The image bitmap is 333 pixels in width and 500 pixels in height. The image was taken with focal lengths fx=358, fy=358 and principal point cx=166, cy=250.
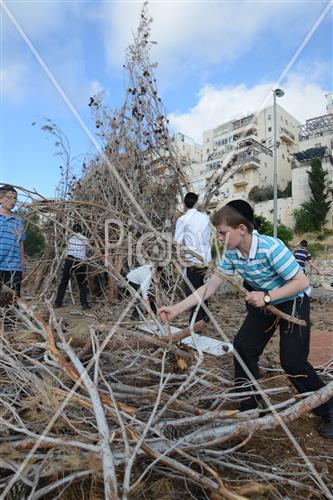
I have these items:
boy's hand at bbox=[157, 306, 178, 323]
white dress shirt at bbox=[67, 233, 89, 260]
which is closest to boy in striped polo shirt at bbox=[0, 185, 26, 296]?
white dress shirt at bbox=[67, 233, 89, 260]

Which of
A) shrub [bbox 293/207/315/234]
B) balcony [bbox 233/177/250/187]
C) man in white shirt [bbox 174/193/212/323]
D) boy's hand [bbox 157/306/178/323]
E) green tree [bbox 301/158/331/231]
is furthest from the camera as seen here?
balcony [bbox 233/177/250/187]

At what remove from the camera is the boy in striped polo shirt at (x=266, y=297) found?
196 centimetres

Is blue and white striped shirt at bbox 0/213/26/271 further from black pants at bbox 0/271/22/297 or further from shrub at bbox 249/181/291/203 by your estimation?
shrub at bbox 249/181/291/203

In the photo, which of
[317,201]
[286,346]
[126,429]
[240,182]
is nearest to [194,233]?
[286,346]

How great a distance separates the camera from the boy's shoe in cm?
197

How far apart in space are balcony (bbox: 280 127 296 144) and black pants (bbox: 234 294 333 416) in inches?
1875

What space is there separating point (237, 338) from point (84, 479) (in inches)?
45.3

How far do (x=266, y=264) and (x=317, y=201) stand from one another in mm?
36017

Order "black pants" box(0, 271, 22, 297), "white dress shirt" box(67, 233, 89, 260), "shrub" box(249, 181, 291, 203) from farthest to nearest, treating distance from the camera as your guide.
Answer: "shrub" box(249, 181, 291, 203) → "black pants" box(0, 271, 22, 297) → "white dress shirt" box(67, 233, 89, 260)

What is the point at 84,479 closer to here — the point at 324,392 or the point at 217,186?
the point at 324,392

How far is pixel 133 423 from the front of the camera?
155 centimetres

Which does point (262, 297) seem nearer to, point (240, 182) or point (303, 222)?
point (303, 222)

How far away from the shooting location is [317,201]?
1371 inches

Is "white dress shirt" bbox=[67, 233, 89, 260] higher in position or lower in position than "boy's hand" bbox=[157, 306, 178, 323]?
higher
